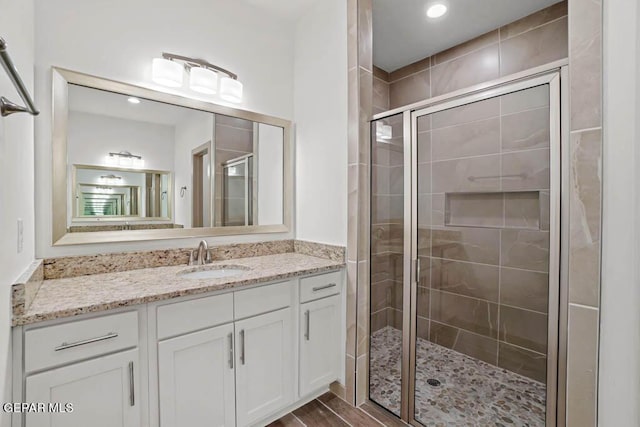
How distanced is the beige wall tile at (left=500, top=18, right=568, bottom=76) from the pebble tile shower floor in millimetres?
2130

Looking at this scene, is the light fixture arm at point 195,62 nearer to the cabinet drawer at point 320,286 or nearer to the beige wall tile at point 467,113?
the beige wall tile at point 467,113

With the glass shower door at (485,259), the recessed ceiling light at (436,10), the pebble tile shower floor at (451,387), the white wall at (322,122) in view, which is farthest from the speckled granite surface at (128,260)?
the recessed ceiling light at (436,10)

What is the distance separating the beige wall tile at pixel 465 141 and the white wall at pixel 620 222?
1.83 ft

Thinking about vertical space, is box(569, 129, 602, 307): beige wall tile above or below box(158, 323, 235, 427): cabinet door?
above

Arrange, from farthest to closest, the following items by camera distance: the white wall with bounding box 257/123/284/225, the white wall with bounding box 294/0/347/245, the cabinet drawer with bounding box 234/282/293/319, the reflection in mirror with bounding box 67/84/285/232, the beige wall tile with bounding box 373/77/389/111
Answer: the beige wall tile with bounding box 373/77/389/111 → the white wall with bounding box 257/123/284/225 → the white wall with bounding box 294/0/347/245 → the reflection in mirror with bounding box 67/84/285/232 → the cabinet drawer with bounding box 234/282/293/319

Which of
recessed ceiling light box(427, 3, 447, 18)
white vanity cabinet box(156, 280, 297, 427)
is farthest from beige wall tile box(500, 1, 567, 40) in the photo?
white vanity cabinet box(156, 280, 297, 427)

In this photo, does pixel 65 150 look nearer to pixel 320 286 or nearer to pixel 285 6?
pixel 320 286

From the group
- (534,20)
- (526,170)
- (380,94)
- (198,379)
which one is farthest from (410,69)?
(198,379)

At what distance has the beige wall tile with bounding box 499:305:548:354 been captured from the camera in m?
1.32

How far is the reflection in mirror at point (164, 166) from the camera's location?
155 centimetres

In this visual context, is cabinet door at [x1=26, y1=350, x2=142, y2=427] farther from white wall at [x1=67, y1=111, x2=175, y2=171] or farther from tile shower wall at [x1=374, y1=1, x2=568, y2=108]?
tile shower wall at [x1=374, y1=1, x2=568, y2=108]

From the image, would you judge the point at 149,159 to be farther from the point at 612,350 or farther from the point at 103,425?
the point at 612,350

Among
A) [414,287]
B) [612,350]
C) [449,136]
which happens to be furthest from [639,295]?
[449,136]

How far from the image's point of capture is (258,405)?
152 cm
